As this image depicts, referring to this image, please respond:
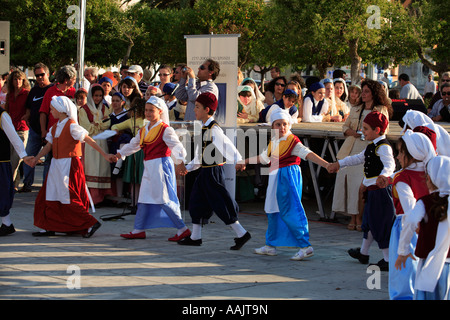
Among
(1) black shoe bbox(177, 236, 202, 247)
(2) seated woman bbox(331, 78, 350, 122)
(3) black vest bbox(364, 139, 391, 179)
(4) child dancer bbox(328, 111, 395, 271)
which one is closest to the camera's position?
(4) child dancer bbox(328, 111, 395, 271)

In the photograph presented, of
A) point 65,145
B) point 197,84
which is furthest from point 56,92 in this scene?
point 65,145

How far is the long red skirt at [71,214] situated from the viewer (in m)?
9.33

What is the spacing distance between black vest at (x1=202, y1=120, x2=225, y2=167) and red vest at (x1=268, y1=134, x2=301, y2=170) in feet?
2.38

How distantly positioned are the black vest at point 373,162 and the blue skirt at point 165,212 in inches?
98.0

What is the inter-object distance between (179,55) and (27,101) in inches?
1190

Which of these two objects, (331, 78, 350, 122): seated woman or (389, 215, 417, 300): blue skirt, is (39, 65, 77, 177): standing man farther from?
(389, 215, 417, 300): blue skirt

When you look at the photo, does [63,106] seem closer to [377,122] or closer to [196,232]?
[196,232]

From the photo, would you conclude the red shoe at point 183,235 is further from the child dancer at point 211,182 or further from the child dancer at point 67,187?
the child dancer at point 67,187

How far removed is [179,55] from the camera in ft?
141

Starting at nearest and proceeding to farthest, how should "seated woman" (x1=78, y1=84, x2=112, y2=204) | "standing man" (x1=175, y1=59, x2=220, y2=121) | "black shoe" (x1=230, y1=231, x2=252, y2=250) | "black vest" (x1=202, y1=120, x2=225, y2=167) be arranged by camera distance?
"black shoe" (x1=230, y1=231, x2=252, y2=250)
"black vest" (x1=202, y1=120, x2=225, y2=167)
"standing man" (x1=175, y1=59, x2=220, y2=121)
"seated woman" (x1=78, y1=84, x2=112, y2=204)

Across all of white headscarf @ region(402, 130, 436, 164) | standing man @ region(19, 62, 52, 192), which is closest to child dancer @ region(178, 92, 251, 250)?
white headscarf @ region(402, 130, 436, 164)

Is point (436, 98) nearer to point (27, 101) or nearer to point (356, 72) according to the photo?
point (27, 101)

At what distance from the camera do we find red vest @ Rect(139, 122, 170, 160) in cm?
916

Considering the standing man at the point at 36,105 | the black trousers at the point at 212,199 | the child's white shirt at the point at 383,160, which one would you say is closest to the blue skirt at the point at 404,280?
the child's white shirt at the point at 383,160
